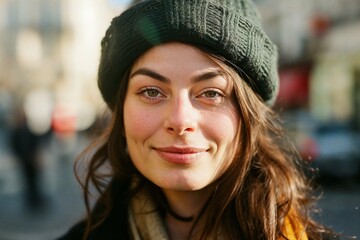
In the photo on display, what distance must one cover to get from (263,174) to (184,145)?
428 millimetres

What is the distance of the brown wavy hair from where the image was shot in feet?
6.75

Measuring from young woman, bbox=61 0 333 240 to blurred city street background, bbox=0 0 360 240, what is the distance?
0.39 meters

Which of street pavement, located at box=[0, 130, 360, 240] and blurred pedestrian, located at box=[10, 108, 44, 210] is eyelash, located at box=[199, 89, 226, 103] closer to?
street pavement, located at box=[0, 130, 360, 240]

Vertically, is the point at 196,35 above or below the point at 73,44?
above

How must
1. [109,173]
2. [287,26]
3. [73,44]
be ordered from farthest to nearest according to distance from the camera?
[73,44] → [287,26] → [109,173]

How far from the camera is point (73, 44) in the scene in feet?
189

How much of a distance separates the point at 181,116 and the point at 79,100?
56.7 m

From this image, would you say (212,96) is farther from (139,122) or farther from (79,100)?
(79,100)

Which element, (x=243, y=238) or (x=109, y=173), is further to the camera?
(x=109, y=173)

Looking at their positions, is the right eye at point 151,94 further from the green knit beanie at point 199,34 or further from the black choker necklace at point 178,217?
the black choker necklace at point 178,217

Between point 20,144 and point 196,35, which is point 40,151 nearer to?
point 20,144

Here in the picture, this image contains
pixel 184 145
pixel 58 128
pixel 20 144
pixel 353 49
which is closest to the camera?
pixel 184 145

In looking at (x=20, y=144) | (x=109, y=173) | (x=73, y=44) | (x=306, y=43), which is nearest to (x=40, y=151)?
(x=20, y=144)

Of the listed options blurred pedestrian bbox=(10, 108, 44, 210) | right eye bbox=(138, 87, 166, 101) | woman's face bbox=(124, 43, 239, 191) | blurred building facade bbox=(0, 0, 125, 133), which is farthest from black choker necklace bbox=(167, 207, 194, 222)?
blurred building facade bbox=(0, 0, 125, 133)
